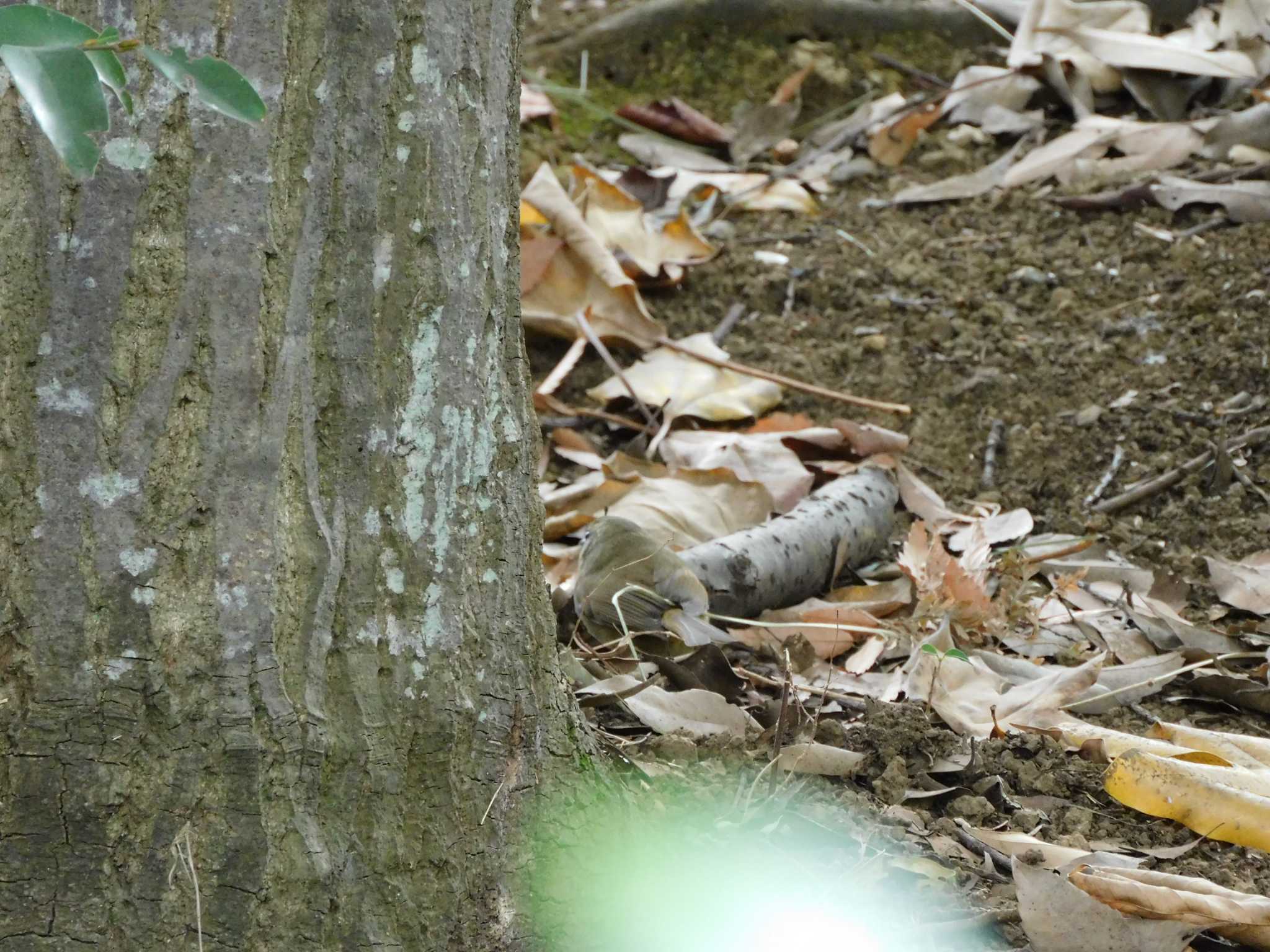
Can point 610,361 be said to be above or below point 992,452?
above

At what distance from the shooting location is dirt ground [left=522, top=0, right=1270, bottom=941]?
2861mm

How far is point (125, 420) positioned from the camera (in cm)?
110

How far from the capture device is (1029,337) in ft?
11.3

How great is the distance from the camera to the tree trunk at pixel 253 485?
110cm

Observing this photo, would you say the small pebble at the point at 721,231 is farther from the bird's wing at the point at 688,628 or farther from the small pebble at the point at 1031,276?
the bird's wing at the point at 688,628

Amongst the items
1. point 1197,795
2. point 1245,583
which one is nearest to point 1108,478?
point 1245,583

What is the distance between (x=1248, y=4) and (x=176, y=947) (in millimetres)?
4512

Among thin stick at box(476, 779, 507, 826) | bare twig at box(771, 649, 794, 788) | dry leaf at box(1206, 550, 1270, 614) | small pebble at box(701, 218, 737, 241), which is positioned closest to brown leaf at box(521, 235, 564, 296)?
small pebble at box(701, 218, 737, 241)

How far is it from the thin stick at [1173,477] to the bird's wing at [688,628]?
3.87 ft

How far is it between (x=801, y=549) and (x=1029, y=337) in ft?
4.30

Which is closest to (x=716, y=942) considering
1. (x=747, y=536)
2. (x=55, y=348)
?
(x=55, y=348)

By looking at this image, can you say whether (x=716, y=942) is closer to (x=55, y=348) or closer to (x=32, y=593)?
(x=32, y=593)

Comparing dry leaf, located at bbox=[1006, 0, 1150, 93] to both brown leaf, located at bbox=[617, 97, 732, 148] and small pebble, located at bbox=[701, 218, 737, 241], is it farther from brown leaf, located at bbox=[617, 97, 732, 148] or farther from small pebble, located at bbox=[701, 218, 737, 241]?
small pebble, located at bbox=[701, 218, 737, 241]

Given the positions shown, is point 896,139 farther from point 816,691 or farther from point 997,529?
point 816,691
